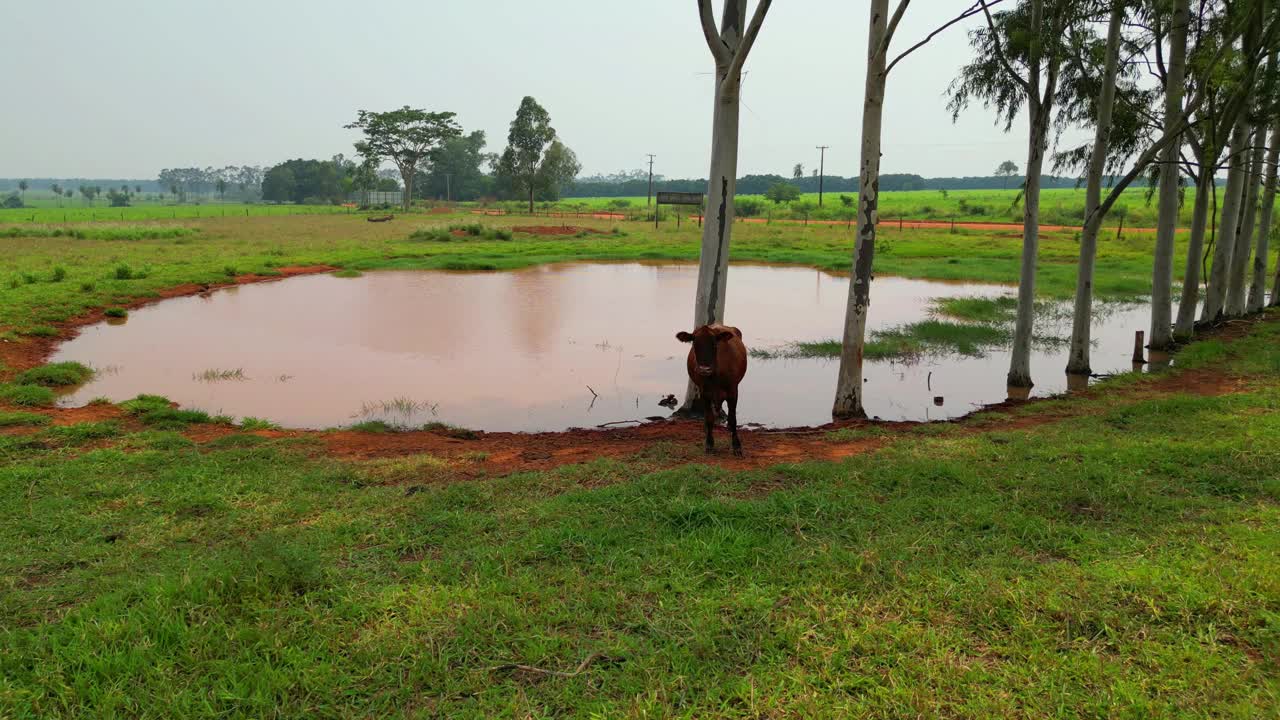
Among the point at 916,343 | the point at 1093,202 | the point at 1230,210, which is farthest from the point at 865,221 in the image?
the point at 1230,210

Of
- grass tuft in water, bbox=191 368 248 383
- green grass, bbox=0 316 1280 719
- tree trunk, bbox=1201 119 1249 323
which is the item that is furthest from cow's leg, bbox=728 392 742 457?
tree trunk, bbox=1201 119 1249 323

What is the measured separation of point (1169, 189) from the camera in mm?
12156

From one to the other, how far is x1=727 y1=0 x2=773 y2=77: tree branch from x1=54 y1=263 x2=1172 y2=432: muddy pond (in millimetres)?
4200

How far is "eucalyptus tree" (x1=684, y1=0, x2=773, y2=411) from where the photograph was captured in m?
8.84

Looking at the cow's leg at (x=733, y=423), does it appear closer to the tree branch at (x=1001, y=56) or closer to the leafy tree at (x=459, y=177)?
the tree branch at (x=1001, y=56)

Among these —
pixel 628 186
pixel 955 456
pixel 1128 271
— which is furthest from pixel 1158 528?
pixel 628 186

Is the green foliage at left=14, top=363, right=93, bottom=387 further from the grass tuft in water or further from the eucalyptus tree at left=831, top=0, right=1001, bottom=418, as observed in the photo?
the eucalyptus tree at left=831, top=0, right=1001, bottom=418

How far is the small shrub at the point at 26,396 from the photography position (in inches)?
367

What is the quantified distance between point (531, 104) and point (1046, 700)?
66943 millimetres

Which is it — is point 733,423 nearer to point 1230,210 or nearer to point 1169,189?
point 1169,189

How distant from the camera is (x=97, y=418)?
8.52 metres

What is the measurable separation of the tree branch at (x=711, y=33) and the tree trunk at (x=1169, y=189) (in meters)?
6.65

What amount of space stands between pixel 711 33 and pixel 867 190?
102 inches

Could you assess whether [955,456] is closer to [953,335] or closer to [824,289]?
[953,335]
